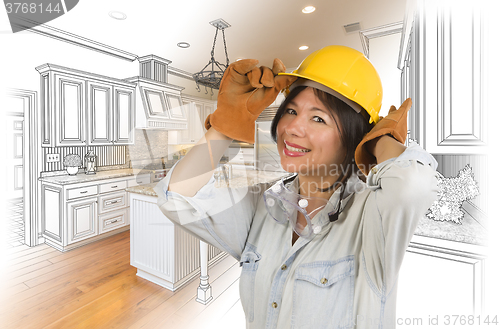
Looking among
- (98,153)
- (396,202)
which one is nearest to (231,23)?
(396,202)

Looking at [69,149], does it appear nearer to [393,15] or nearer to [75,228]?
[75,228]

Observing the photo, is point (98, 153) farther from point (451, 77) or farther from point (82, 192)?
point (451, 77)

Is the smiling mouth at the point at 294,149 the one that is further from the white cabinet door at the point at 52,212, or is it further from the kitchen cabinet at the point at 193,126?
the white cabinet door at the point at 52,212

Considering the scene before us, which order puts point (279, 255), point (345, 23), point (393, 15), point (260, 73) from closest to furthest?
1. point (260, 73)
2. point (279, 255)
3. point (393, 15)
4. point (345, 23)

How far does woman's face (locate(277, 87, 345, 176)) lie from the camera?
567mm

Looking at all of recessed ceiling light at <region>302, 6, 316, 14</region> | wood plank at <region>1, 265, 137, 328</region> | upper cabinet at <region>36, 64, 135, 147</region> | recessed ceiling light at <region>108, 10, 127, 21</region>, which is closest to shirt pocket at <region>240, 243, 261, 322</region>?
wood plank at <region>1, 265, 137, 328</region>

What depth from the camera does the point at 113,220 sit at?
3.58m

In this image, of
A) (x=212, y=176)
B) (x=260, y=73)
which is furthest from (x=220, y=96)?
(x=212, y=176)

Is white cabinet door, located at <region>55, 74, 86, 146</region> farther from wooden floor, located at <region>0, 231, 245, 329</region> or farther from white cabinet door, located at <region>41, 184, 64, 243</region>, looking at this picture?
wooden floor, located at <region>0, 231, 245, 329</region>

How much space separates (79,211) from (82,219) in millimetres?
117

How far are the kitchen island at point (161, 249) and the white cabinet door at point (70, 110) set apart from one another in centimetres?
177

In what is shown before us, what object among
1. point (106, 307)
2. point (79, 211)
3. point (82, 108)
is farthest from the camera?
point (82, 108)

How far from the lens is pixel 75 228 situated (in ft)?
10.3

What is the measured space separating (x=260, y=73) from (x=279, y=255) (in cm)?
46
